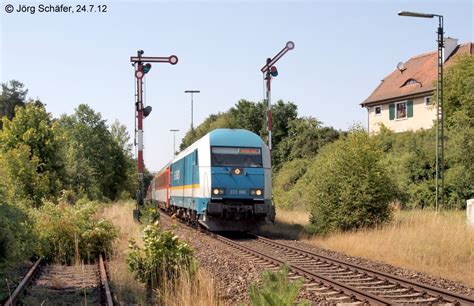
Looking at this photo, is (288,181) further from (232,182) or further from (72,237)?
(72,237)

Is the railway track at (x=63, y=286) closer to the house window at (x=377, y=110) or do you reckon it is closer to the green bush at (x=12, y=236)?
the green bush at (x=12, y=236)

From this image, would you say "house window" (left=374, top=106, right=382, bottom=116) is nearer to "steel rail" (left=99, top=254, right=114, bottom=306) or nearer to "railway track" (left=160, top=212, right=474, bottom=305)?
"railway track" (left=160, top=212, right=474, bottom=305)

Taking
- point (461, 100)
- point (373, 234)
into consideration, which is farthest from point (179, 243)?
point (461, 100)

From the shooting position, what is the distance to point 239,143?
19.0 meters

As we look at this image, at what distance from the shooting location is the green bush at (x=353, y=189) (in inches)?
695

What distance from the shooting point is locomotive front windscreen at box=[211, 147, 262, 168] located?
728 inches

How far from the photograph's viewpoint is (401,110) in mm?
42062

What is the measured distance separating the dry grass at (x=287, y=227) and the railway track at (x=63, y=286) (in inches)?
339

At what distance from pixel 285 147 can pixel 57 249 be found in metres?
38.8

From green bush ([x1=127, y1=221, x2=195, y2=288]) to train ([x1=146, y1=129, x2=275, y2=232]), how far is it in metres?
7.80

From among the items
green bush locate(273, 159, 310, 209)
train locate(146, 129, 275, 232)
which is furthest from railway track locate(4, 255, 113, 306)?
green bush locate(273, 159, 310, 209)

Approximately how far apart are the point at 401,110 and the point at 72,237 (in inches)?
1304

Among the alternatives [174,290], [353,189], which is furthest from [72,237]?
[353,189]

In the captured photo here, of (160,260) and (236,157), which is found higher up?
(236,157)
